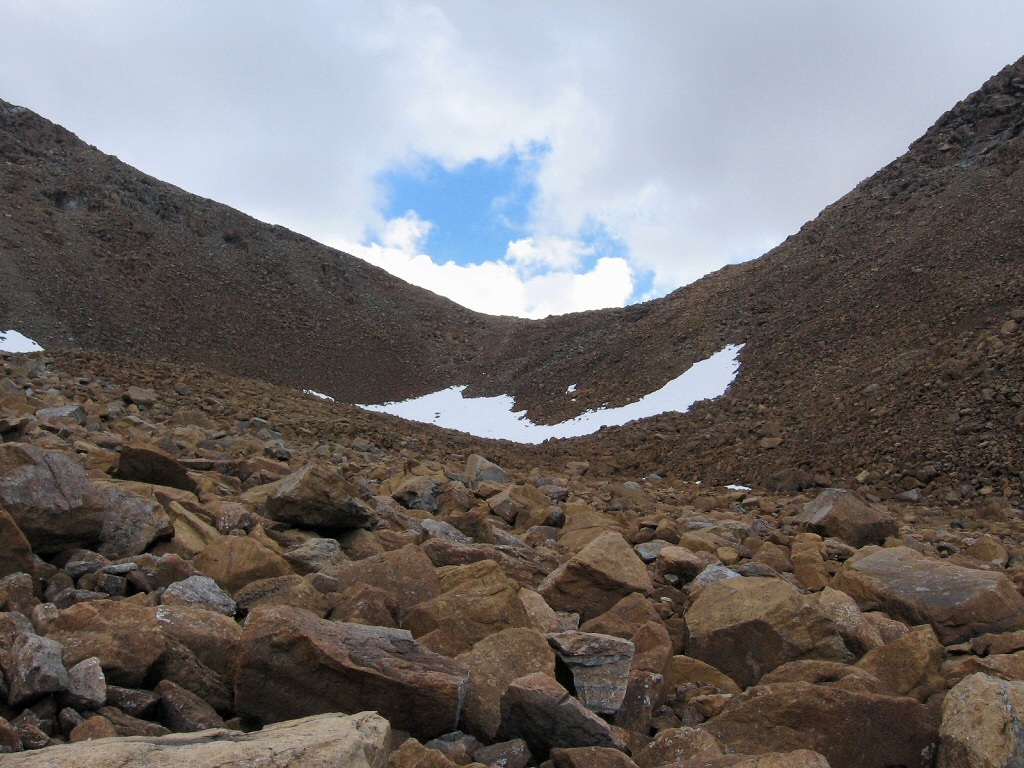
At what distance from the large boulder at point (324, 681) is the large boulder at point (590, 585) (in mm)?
2155

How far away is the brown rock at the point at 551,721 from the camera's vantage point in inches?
127

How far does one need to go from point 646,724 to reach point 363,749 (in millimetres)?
→ 1909

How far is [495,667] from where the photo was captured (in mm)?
3711

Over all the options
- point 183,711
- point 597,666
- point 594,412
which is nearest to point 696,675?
point 597,666

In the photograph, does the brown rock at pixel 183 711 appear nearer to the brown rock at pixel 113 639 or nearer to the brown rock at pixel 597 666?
the brown rock at pixel 113 639

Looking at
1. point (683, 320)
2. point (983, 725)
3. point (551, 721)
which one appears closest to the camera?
point (983, 725)

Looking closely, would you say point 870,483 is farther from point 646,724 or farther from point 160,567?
point 160,567

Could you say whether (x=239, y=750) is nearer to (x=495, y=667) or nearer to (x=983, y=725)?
(x=495, y=667)

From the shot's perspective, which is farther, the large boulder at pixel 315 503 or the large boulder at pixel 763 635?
the large boulder at pixel 315 503

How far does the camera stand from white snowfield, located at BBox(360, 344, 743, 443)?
953 inches

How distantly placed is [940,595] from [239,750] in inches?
204

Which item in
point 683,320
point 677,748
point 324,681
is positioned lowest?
point 677,748

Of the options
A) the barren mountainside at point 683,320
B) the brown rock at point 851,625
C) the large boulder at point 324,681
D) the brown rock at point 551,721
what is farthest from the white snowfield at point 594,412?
the large boulder at point 324,681

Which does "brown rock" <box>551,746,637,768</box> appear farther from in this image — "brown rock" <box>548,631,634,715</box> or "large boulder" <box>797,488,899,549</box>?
"large boulder" <box>797,488,899,549</box>
